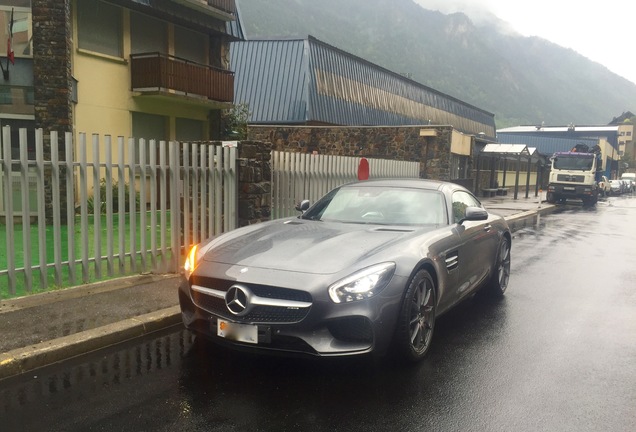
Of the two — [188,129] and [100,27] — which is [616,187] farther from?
[100,27]

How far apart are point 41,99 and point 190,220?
8564 mm

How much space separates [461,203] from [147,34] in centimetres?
1447

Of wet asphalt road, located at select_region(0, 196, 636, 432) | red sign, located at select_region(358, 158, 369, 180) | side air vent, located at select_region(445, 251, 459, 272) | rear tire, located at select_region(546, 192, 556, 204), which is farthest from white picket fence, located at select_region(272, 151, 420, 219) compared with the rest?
rear tire, located at select_region(546, 192, 556, 204)

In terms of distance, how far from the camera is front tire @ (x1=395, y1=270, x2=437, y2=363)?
4.04m

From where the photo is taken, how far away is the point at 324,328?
373 cm

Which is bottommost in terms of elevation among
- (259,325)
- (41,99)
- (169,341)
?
(169,341)

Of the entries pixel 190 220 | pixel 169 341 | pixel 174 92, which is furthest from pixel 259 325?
pixel 174 92

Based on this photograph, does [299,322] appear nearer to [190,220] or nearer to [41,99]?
[190,220]

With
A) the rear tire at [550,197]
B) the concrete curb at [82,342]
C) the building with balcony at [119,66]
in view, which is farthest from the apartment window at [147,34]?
the rear tire at [550,197]

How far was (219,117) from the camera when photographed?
66.1 feet

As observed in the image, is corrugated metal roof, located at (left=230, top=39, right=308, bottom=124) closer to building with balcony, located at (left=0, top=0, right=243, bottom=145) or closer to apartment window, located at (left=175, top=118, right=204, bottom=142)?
building with balcony, located at (left=0, top=0, right=243, bottom=145)

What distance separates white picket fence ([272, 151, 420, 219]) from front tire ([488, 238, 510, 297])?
394 centimetres

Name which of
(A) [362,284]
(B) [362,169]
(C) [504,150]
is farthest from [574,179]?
(A) [362,284]

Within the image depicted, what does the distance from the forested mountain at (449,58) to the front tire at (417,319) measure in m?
83.5
